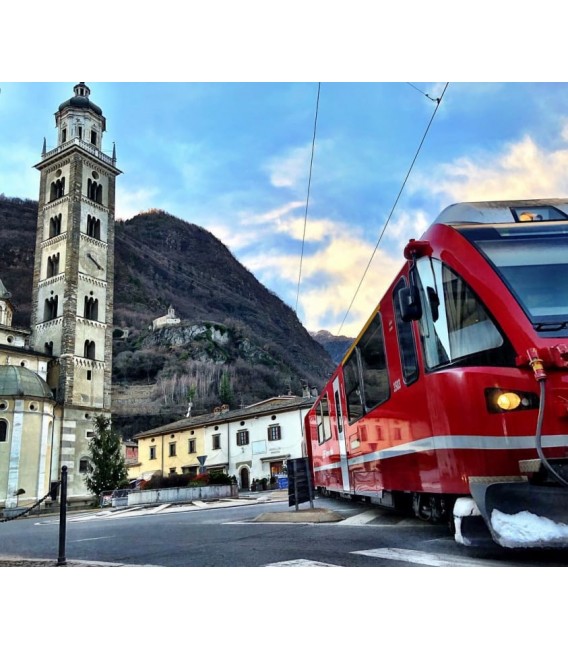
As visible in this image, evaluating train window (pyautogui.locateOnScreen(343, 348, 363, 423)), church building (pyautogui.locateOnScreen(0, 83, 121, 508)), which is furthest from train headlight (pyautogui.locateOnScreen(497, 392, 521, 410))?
church building (pyautogui.locateOnScreen(0, 83, 121, 508))

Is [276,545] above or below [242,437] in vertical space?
below

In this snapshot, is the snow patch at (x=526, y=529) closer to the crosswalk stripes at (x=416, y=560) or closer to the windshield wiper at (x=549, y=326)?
the crosswalk stripes at (x=416, y=560)

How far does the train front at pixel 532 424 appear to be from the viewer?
2945 mm

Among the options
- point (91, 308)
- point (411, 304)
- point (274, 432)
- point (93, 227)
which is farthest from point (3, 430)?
point (411, 304)

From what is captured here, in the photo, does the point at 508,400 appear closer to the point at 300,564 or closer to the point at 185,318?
the point at 300,564

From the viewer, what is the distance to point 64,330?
30.4 m

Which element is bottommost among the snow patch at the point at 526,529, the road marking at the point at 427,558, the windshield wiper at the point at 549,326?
the road marking at the point at 427,558

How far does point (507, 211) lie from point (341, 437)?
4154 millimetres

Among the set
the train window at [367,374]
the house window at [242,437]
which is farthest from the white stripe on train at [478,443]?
the house window at [242,437]

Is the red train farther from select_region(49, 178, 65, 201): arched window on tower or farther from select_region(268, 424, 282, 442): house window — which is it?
select_region(49, 178, 65, 201): arched window on tower

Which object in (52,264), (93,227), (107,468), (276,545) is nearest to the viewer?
(276,545)

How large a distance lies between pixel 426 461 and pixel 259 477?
21908mm

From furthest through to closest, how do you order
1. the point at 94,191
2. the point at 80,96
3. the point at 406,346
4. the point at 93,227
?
1. the point at 94,191
2. the point at 93,227
3. the point at 80,96
4. the point at 406,346

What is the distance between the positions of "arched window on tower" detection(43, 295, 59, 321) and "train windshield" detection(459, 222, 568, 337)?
31.3 m
